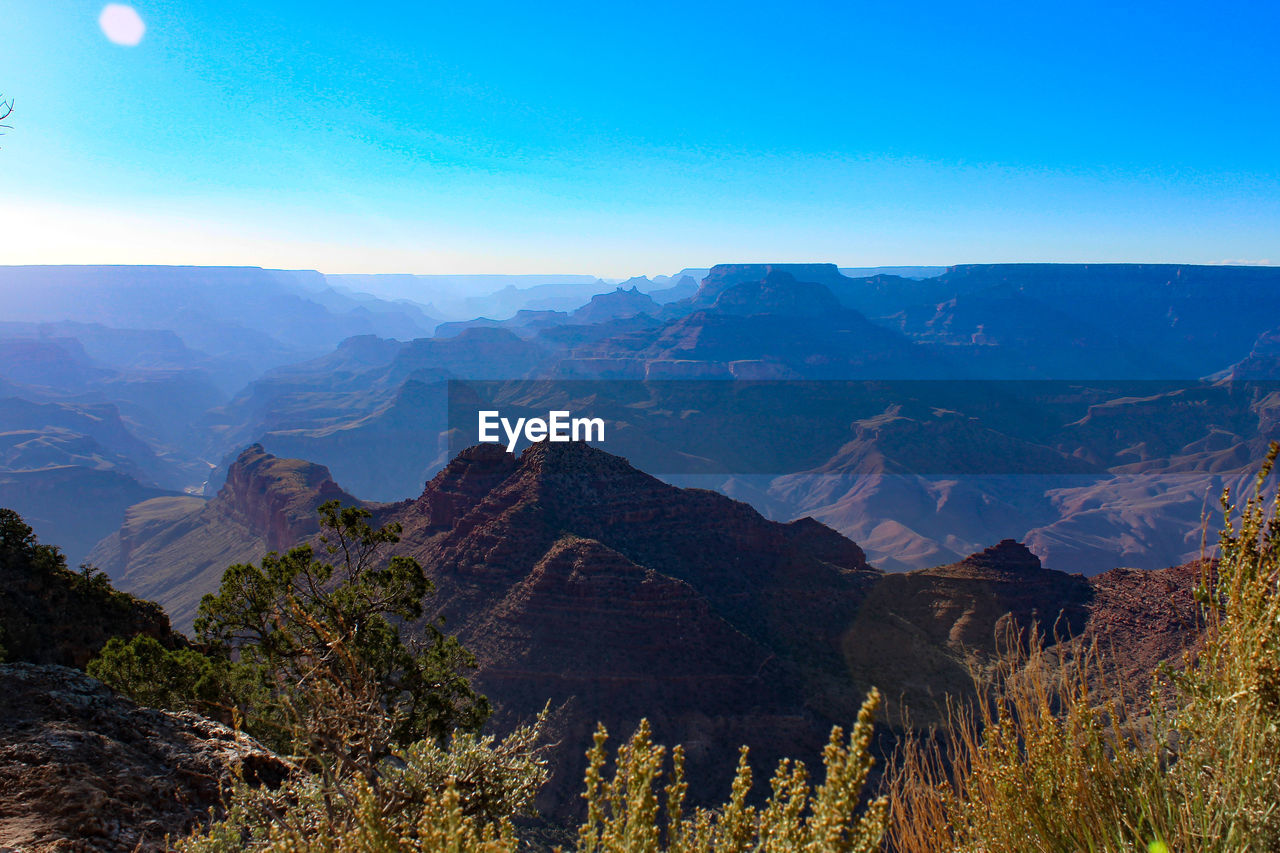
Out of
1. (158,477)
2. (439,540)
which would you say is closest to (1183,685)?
(439,540)

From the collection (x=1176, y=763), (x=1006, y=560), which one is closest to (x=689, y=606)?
(x=1006, y=560)

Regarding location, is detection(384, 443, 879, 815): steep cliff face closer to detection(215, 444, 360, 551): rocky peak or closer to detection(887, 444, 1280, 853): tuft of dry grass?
detection(215, 444, 360, 551): rocky peak

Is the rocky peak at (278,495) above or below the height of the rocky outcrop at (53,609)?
below

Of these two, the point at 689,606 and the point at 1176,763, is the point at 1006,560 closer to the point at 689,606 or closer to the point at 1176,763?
the point at 689,606

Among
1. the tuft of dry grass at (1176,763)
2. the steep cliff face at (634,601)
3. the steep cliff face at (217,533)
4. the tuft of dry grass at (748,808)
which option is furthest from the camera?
the steep cliff face at (217,533)

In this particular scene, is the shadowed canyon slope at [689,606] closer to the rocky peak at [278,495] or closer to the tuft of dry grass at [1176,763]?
the rocky peak at [278,495]

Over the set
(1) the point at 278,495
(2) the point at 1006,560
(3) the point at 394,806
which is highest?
(3) the point at 394,806

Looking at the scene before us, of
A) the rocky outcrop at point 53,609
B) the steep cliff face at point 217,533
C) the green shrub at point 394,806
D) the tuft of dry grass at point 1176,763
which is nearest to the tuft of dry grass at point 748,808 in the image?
the tuft of dry grass at point 1176,763
